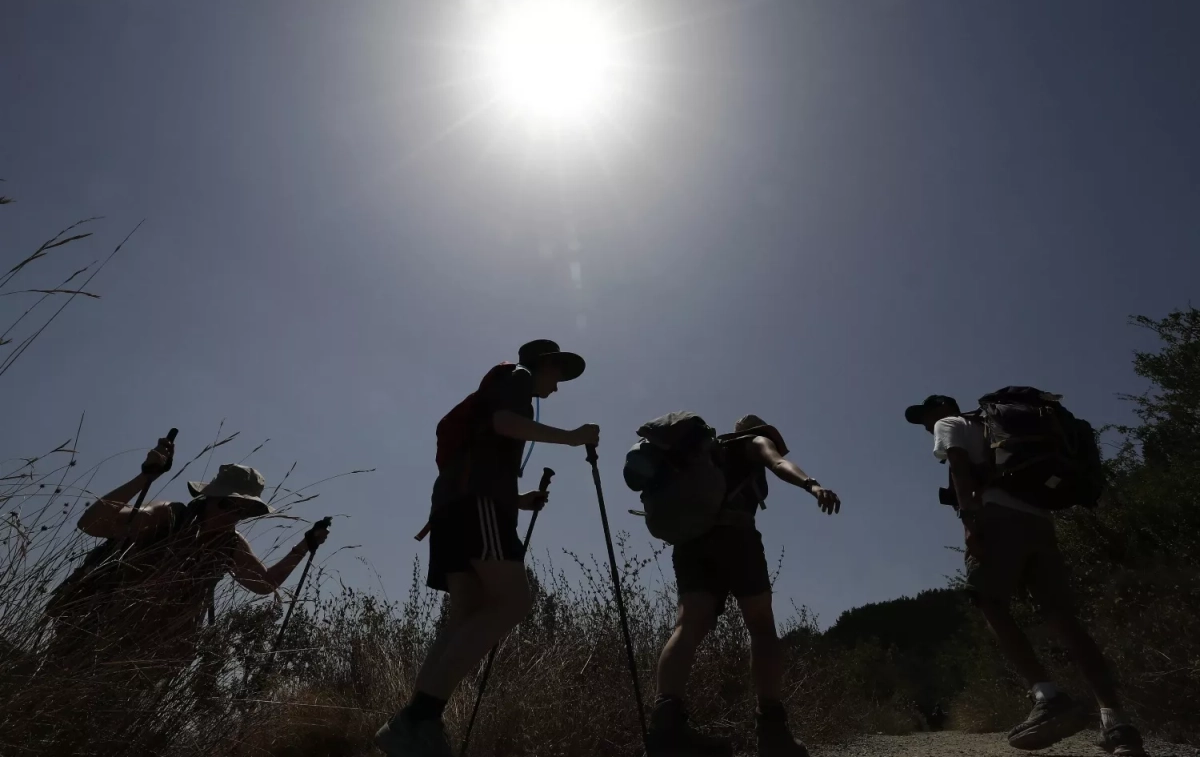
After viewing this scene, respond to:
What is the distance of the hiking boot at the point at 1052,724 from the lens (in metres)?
2.81

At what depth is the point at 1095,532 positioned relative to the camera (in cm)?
817

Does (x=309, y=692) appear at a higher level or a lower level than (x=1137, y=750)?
higher

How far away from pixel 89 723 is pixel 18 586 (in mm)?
496

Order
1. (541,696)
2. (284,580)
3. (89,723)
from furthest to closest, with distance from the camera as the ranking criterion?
(541,696)
(284,580)
(89,723)

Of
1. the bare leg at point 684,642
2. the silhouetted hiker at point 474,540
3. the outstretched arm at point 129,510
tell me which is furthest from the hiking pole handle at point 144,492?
the bare leg at point 684,642

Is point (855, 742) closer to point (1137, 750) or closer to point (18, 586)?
point (1137, 750)

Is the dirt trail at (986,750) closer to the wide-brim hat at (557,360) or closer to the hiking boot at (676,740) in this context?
the hiking boot at (676,740)

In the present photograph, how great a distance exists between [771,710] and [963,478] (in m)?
1.51

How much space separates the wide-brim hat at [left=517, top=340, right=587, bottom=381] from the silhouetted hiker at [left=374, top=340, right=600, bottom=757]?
52 centimetres

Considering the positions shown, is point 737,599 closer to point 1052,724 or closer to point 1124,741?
point 1052,724

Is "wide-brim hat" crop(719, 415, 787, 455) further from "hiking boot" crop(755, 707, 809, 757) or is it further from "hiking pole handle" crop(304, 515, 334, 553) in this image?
"hiking pole handle" crop(304, 515, 334, 553)

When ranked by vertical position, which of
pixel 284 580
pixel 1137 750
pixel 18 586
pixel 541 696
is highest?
pixel 284 580

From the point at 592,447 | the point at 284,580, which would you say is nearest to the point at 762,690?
the point at 592,447

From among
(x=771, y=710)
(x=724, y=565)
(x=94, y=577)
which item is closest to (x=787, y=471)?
(x=724, y=565)
